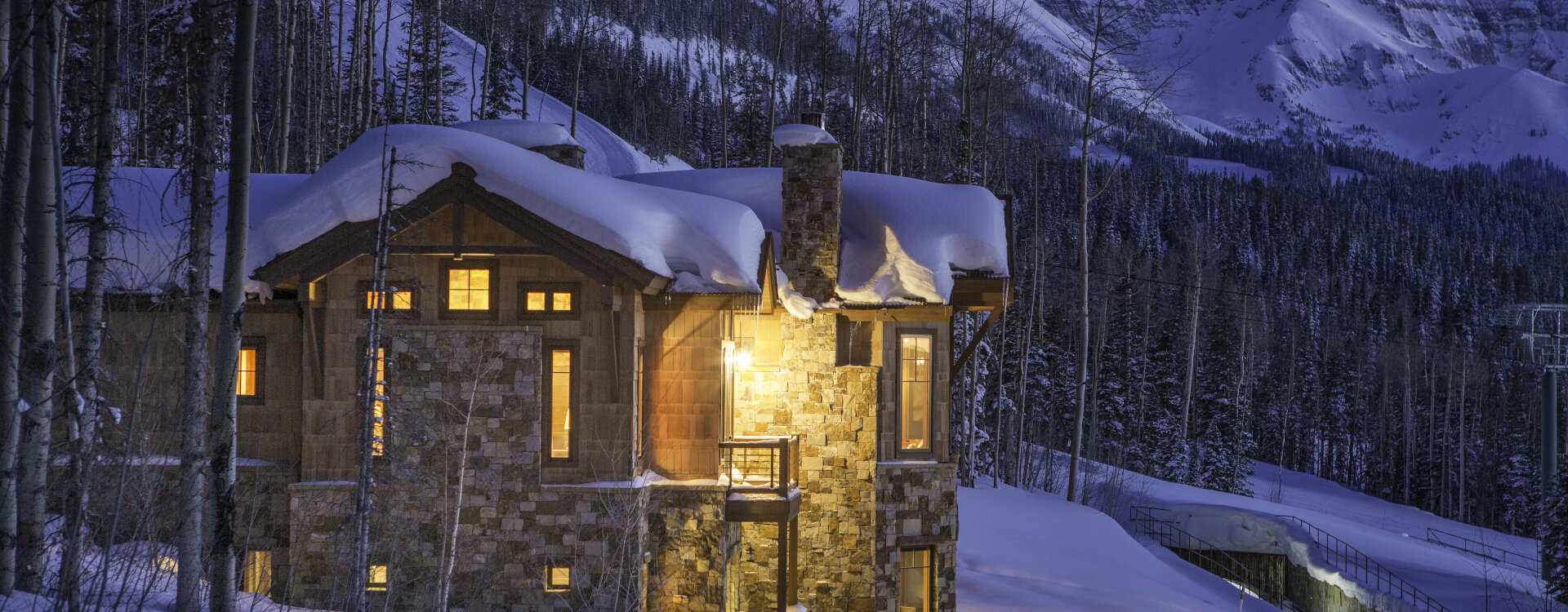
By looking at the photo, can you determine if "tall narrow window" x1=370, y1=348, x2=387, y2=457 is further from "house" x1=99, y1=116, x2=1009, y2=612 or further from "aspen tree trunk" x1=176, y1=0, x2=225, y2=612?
"aspen tree trunk" x1=176, y1=0, x2=225, y2=612

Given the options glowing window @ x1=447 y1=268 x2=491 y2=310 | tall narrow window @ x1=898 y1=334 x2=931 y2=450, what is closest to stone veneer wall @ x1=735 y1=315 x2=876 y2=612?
tall narrow window @ x1=898 y1=334 x2=931 y2=450

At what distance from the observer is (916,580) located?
55.8ft

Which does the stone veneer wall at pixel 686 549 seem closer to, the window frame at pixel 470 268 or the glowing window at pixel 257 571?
the window frame at pixel 470 268

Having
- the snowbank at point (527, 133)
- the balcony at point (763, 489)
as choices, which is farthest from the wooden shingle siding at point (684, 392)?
the snowbank at point (527, 133)

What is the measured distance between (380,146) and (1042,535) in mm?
16772

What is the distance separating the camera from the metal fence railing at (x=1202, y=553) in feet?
101

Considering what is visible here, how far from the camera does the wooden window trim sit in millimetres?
12876

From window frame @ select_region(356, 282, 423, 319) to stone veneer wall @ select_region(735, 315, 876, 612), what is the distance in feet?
14.0

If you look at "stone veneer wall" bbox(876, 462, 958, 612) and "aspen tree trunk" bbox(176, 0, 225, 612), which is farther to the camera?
"stone veneer wall" bbox(876, 462, 958, 612)

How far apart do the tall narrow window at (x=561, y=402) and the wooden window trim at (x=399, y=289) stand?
1189mm

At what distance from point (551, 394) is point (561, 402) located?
0.25m

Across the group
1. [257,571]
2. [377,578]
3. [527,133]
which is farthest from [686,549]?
[527,133]

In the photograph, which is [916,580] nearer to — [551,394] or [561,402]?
[561,402]

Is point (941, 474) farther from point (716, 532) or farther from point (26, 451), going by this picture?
point (26, 451)
